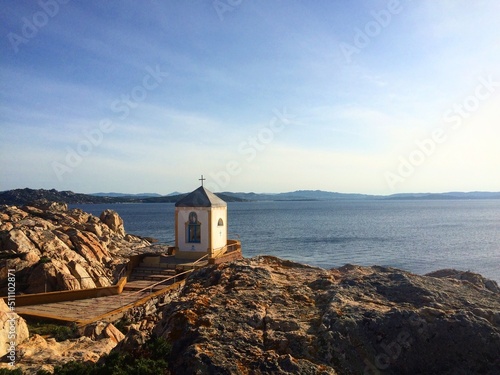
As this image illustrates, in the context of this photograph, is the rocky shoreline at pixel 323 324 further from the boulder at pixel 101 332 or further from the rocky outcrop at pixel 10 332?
the boulder at pixel 101 332

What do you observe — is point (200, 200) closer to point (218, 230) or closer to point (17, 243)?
point (218, 230)

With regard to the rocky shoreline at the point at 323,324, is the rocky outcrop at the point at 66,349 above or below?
below

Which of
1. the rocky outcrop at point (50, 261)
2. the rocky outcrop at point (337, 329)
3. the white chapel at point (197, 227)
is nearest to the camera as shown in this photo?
the rocky outcrop at point (337, 329)

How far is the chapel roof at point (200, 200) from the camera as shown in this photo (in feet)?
80.5

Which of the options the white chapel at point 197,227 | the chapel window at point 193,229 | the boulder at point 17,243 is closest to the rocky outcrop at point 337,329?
the white chapel at point 197,227

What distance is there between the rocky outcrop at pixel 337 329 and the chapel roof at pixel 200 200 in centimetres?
1822

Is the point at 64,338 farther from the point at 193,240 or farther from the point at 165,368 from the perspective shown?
the point at 193,240

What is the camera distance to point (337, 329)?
200 inches

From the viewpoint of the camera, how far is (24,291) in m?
20.3

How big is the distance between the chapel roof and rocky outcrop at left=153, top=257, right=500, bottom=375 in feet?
59.8

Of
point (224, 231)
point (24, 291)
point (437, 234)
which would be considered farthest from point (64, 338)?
point (437, 234)

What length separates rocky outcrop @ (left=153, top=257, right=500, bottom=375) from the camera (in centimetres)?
473

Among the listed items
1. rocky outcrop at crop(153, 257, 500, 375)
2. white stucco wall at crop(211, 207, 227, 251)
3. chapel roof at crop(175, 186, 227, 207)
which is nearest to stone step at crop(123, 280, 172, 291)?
white stucco wall at crop(211, 207, 227, 251)

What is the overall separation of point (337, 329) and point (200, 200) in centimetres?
2007
